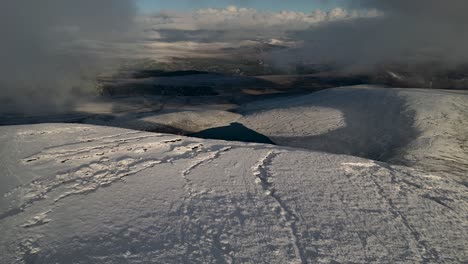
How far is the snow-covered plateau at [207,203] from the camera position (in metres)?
6.62

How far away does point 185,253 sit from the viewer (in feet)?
21.1

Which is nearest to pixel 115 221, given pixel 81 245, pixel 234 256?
pixel 81 245

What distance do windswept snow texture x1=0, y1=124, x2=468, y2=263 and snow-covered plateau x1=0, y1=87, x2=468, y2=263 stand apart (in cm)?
3

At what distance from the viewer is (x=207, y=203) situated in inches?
327

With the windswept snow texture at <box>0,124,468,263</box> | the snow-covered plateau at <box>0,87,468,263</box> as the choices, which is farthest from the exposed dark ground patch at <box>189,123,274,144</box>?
the windswept snow texture at <box>0,124,468,263</box>

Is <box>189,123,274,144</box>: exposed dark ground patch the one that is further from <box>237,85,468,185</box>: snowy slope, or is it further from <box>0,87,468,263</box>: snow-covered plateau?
<box>0,87,468,263</box>: snow-covered plateau

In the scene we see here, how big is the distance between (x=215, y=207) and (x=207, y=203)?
0.27m

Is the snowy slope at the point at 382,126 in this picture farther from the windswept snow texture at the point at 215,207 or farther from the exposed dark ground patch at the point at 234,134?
the windswept snow texture at the point at 215,207

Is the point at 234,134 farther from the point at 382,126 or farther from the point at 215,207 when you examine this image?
the point at 215,207

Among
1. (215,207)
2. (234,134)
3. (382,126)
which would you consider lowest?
(234,134)

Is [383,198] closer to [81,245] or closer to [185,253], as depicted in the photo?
[185,253]

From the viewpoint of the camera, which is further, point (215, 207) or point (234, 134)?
point (234, 134)

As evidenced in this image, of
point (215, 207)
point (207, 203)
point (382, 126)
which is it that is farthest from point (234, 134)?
point (215, 207)

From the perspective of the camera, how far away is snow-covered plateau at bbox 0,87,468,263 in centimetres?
662
